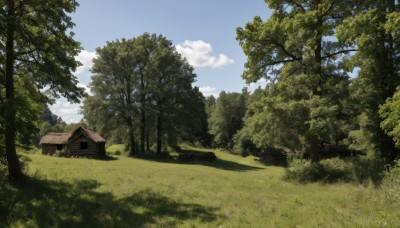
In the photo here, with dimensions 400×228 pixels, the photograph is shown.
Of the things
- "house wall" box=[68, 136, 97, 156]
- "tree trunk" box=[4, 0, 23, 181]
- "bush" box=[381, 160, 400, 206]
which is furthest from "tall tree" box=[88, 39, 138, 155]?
"bush" box=[381, 160, 400, 206]

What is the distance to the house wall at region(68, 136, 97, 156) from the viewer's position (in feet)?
153

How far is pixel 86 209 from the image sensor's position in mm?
11500

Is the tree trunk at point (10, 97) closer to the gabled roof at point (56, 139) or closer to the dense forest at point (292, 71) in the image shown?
the dense forest at point (292, 71)

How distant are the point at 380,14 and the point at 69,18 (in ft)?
52.9

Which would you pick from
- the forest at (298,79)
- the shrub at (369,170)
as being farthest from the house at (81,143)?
the shrub at (369,170)

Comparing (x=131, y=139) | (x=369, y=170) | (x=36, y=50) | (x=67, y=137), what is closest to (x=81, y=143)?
(x=67, y=137)

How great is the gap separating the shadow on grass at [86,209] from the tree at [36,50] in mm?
2476

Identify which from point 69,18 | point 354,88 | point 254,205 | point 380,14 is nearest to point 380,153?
point 354,88

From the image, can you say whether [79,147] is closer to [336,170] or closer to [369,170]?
[336,170]

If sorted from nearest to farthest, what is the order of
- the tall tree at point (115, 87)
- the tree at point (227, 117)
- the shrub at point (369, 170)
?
the shrub at point (369, 170) → the tall tree at point (115, 87) → the tree at point (227, 117)

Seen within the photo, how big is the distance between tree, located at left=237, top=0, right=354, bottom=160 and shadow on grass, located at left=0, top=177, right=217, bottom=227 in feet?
32.4

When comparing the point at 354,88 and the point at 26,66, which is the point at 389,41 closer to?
the point at 354,88

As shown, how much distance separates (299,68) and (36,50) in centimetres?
1559

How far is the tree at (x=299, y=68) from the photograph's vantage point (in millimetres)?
19703
